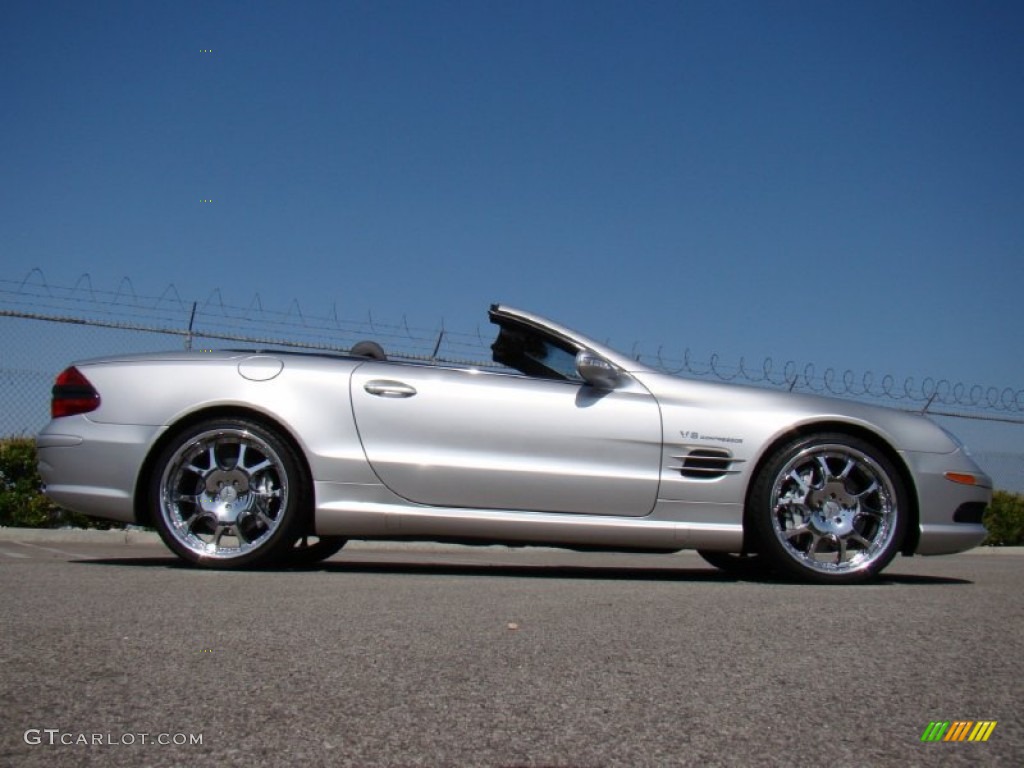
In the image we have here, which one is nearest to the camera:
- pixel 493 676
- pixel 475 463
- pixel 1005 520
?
pixel 493 676

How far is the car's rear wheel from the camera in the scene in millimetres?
4672

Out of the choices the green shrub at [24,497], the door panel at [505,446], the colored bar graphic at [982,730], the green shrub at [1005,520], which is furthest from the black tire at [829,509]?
the green shrub at [1005,520]

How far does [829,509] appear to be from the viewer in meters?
4.81

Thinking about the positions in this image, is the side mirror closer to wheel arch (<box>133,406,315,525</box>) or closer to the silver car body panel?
the silver car body panel

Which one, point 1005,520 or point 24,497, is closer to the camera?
point 24,497

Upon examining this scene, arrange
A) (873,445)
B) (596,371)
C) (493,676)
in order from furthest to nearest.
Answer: (873,445) → (596,371) → (493,676)

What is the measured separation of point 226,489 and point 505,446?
50.8 inches

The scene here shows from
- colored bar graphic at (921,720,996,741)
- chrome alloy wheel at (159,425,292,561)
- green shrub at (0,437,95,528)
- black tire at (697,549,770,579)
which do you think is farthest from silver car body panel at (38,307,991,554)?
green shrub at (0,437,95,528)

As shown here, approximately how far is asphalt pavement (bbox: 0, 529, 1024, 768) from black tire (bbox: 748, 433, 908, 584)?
915mm

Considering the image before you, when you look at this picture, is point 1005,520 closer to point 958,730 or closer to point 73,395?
point 73,395

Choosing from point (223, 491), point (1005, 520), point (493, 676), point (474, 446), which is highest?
point (474, 446)

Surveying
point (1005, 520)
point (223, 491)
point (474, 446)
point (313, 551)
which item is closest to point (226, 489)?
point (223, 491)

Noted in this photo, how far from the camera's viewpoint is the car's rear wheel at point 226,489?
184 inches

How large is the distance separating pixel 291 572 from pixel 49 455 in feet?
4.37
